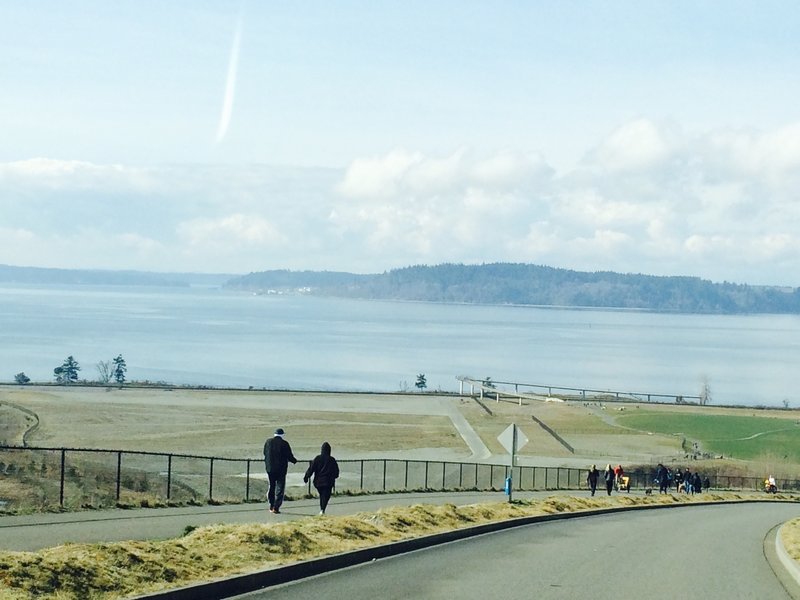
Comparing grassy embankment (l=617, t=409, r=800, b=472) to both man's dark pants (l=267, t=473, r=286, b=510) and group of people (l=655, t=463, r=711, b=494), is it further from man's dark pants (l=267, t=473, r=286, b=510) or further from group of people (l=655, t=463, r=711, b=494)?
man's dark pants (l=267, t=473, r=286, b=510)

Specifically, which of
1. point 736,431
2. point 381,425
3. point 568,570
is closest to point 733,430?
point 736,431

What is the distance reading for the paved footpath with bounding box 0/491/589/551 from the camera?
16594 mm

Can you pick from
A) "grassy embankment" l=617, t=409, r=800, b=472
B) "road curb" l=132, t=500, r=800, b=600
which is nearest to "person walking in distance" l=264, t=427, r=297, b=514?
"road curb" l=132, t=500, r=800, b=600

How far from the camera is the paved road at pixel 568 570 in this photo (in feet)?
44.9

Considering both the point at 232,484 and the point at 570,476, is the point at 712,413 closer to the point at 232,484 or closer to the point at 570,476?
the point at 570,476

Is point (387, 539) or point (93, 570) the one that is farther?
point (387, 539)

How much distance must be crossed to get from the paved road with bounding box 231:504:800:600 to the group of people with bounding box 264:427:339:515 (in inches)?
117

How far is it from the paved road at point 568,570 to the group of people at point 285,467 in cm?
298

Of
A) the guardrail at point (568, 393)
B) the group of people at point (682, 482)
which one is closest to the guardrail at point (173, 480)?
the group of people at point (682, 482)

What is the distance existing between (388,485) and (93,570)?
32643mm

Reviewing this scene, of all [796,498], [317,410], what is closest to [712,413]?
[317,410]

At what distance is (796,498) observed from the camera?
52.1m

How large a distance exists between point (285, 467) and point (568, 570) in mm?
6888

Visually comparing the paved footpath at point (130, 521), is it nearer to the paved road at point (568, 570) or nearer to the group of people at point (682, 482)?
the paved road at point (568, 570)
